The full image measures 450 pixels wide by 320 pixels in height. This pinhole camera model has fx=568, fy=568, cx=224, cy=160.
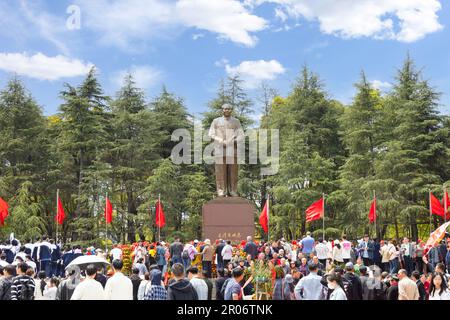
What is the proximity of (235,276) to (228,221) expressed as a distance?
11588 mm

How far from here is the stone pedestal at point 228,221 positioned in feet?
64.1

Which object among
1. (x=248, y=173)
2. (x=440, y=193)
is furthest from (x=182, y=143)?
(x=440, y=193)

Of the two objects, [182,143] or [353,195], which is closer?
[353,195]

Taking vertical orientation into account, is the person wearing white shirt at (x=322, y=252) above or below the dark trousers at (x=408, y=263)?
above

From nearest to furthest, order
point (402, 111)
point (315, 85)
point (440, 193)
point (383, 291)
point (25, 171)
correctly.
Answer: point (383, 291) < point (440, 193) < point (402, 111) < point (25, 171) < point (315, 85)

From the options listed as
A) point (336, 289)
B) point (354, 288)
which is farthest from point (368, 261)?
point (336, 289)

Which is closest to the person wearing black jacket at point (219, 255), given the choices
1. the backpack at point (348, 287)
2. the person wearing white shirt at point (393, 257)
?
the person wearing white shirt at point (393, 257)

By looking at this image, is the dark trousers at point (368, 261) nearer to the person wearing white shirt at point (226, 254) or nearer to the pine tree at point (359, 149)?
the person wearing white shirt at point (226, 254)

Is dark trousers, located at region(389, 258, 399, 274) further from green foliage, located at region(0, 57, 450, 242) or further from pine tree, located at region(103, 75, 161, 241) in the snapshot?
pine tree, located at region(103, 75, 161, 241)

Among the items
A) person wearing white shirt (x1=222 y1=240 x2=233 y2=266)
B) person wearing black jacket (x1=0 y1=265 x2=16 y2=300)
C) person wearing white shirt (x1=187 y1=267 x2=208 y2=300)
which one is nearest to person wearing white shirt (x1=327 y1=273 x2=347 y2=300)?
person wearing white shirt (x1=187 y1=267 x2=208 y2=300)
